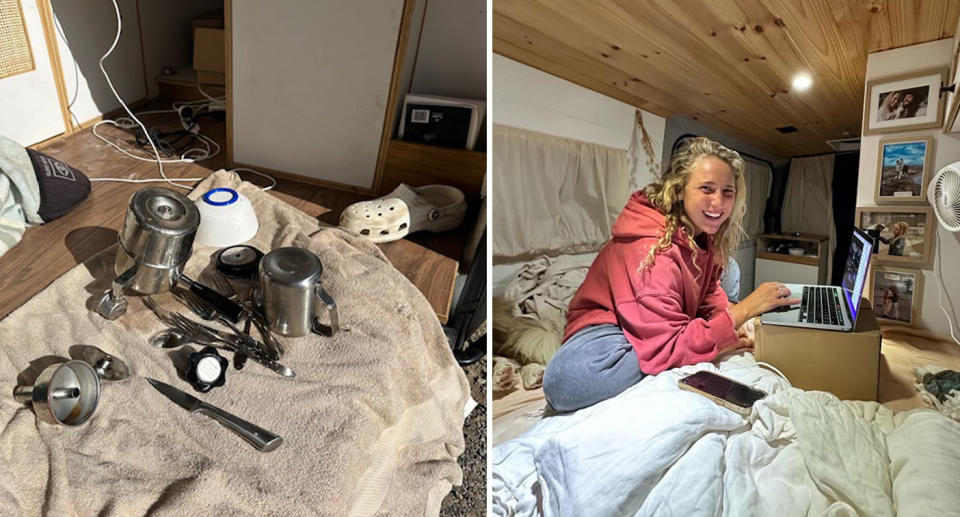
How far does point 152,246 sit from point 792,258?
0.95 meters

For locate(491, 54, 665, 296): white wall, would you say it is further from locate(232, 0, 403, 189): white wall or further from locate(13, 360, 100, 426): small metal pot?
locate(232, 0, 403, 189): white wall

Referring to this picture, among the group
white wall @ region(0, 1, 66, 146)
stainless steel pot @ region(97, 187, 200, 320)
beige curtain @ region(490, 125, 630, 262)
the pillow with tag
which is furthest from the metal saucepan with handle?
white wall @ region(0, 1, 66, 146)

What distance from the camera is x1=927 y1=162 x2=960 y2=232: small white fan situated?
471 mm

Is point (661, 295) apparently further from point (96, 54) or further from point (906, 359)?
point (96, 54)

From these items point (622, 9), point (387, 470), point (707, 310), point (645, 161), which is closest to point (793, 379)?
point (707, 310)

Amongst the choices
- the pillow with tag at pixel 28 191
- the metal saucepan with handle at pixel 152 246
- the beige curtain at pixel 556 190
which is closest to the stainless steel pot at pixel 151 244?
the metal saucepan with handle at pixel 152 246

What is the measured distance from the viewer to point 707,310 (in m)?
0.55

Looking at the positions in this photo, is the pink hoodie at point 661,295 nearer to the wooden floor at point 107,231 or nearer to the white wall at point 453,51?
the wooden floor at point 107,231

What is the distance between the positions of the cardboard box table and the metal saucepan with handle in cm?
90

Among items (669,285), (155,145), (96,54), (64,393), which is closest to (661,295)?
(669,285)

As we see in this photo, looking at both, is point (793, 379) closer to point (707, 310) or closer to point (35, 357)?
point (707, 310)

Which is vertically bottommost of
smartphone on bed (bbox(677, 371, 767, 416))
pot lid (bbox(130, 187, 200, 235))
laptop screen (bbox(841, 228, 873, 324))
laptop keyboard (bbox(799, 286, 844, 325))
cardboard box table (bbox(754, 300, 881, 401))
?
smartphone on bed (bbox(677, 371, 767, 416))

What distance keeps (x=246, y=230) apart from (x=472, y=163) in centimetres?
53

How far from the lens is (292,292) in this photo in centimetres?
104
